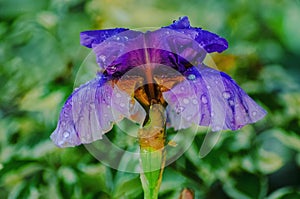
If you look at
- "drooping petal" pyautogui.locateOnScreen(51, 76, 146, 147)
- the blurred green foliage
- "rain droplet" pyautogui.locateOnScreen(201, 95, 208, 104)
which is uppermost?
"rain droplet" pyautogui.locateOnScreen(201, 95, 208, 104)

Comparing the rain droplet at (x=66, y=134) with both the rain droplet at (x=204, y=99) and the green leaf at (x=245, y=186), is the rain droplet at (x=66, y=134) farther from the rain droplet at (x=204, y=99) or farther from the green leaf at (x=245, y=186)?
the green leaf at (x=245, y=186)

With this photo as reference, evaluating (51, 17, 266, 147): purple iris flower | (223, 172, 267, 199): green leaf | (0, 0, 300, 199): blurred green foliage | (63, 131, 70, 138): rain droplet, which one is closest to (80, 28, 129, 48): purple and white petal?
(51, 17, 266, 147): purple iris flower

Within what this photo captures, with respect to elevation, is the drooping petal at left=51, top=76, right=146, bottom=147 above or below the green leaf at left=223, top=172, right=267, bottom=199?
above

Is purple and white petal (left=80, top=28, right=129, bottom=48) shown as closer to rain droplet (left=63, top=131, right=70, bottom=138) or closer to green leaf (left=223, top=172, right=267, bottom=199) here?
rain droplet (left=63, top=131, right=70, bottom=138)

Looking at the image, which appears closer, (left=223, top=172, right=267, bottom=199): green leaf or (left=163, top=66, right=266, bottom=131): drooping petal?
(left=163, top=66, right=266, bottom=131): drooping petal

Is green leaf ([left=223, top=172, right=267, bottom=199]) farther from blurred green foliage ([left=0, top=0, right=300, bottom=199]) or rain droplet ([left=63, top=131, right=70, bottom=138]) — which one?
rain droplet ([left=63, top=131, right=70, bottom=138])

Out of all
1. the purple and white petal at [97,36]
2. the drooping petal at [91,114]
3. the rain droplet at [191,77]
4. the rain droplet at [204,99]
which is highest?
the purple and white petal at [97,36]

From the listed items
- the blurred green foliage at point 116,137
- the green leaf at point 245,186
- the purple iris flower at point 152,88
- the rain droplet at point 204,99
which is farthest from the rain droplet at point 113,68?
the green leaf at point 245,186
